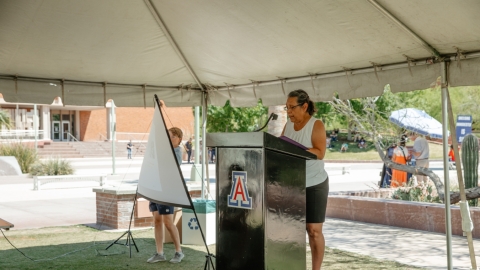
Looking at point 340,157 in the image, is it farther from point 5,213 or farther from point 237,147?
point 237,147

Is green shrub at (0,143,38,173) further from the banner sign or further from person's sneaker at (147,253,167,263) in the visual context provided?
person's sneaker at (147,253,167,263)

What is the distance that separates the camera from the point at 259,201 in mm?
3988

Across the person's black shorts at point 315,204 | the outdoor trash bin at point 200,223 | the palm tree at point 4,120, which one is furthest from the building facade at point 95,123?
the person's black shorts at point 315,204

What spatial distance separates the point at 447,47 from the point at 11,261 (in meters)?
5.91

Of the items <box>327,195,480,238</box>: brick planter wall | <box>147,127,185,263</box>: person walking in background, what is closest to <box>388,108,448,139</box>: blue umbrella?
<box>327,195,480,238</box>: brick planter wall

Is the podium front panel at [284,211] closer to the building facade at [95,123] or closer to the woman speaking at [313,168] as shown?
the woman speaking at [313,168]

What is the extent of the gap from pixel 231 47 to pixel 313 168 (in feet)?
8.57

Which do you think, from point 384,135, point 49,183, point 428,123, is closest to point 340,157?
point 428,123

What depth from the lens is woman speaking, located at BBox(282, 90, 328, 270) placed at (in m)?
4.86

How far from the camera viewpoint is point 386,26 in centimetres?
550

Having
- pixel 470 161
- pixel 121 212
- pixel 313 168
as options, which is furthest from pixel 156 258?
pixel 470 161

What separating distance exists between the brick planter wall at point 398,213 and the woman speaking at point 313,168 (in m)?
4.92

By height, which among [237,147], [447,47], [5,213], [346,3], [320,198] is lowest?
[5,213]

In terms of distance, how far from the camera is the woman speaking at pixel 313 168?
4855 millimetres
